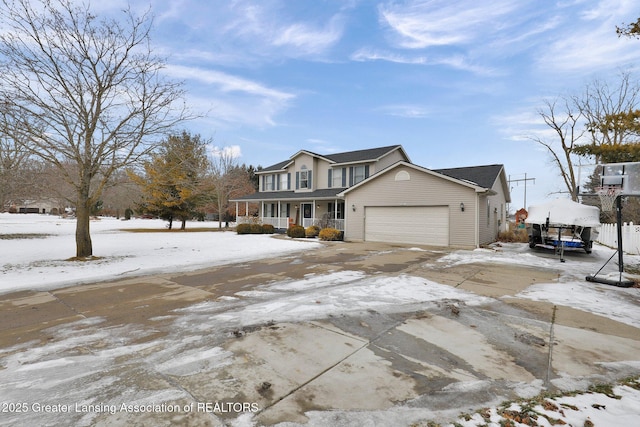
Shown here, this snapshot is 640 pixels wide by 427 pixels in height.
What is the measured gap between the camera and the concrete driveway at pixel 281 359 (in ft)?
7.36

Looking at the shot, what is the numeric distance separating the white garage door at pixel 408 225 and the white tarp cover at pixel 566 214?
356 centimetres

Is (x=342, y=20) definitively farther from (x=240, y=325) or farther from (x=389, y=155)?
(x=240, y=325)

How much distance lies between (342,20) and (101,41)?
9.10 metres

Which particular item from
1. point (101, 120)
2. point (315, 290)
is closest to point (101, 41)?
point (101, 120)

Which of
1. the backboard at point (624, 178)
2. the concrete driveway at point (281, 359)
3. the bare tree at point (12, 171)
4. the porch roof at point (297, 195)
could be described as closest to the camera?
the concrete driveway at point (281, 359)

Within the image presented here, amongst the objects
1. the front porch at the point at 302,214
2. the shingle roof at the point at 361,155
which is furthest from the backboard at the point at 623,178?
the front porch at the point at 302,214

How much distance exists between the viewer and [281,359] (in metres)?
3.01

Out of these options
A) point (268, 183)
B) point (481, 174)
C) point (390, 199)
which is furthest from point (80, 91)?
point (481, 174)

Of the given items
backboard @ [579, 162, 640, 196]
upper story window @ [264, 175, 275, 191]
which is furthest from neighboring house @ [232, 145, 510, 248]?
backboard @ [579, 162, 640, 196]

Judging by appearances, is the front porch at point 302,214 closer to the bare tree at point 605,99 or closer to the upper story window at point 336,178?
the upper story window at point 336,178

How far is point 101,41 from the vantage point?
8969 millimetres

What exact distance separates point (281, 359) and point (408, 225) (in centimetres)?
1296

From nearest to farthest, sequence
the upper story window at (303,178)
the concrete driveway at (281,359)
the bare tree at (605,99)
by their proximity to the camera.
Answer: the concrete driveway at (281,359) < the bare tree at (605,99) < the upper story window at (303,178)

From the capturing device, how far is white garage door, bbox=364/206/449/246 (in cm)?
1403
